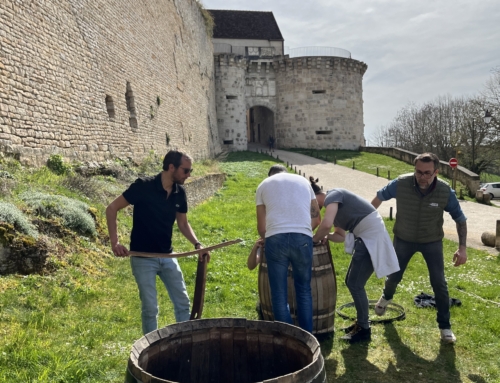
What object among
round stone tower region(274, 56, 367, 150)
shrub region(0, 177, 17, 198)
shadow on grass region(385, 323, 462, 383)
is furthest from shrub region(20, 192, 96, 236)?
round stone tower region(274, 56, 367, 150)

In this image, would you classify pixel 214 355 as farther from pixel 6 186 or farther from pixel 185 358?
pixel 6 186

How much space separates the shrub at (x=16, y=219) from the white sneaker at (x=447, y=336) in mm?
4785

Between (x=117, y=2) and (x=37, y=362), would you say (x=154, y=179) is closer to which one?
Answer: (x=37, y=362)

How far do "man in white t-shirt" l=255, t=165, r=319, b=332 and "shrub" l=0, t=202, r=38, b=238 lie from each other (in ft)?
10.6

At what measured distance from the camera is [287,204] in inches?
154

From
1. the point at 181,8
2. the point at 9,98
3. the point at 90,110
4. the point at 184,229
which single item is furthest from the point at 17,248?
the point at 181,8

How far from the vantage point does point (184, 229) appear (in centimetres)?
408

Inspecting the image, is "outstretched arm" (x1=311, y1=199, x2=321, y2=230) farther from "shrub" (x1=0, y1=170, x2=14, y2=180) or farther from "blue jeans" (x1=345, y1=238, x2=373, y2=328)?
"shrub" (x1=0, y1=170, x2=14, y2=180)

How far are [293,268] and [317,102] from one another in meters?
33.0

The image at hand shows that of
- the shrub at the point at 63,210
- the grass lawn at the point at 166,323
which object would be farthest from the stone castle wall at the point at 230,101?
the shrub at the point at 63,210

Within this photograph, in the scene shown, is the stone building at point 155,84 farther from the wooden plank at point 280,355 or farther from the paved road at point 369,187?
the wooden plank at point 280,355

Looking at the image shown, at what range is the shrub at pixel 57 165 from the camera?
948 cm

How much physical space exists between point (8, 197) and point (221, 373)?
16.4 ft

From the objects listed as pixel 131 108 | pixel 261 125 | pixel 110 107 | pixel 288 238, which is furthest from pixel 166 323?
pixel 261 125
